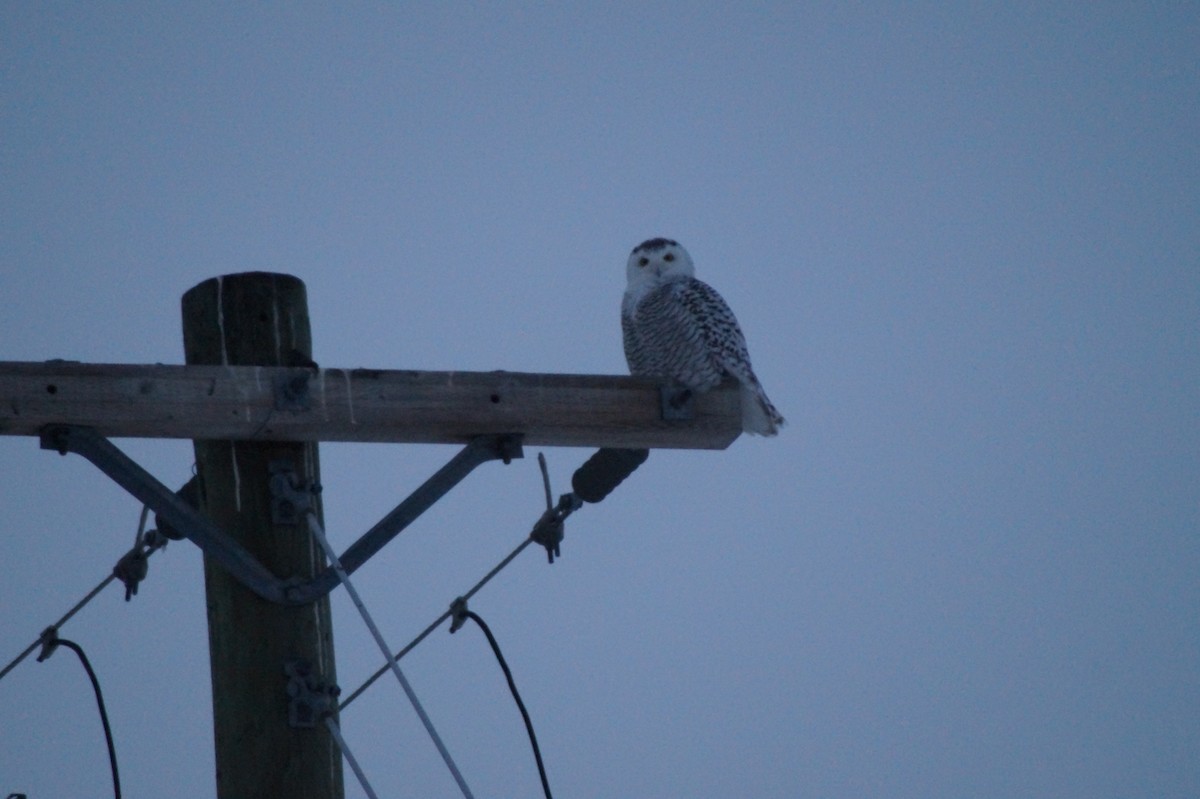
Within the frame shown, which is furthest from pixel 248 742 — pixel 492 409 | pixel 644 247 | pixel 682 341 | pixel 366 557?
pixel 644 247

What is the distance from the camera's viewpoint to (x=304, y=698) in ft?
10.5

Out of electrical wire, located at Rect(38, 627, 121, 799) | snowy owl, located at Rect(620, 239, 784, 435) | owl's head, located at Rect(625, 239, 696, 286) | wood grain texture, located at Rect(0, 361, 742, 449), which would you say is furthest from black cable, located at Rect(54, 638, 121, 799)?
owl's head, located at Rect(625, 239, 696, 286)

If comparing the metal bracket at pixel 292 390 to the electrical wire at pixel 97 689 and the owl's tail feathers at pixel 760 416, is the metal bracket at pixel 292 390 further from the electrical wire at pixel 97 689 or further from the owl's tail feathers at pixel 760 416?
the owl's tail feathers at pixel 760 416

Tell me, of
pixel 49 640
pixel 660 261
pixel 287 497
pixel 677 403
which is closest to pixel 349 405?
pixel 287 497

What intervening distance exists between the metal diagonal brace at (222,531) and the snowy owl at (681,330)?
203 cm

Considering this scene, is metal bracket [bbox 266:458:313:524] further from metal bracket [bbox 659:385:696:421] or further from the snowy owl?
the snowy owl

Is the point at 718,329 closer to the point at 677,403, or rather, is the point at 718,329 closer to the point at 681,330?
the point at 681,330

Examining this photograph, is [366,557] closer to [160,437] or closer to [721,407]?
[160,437]

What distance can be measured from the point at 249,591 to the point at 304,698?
0.29 m

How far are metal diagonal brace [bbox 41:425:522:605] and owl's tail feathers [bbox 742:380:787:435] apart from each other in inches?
84.4

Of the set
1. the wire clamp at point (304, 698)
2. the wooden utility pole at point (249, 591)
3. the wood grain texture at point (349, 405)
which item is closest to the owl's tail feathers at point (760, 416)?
the wood grain texture at point (349, 405)

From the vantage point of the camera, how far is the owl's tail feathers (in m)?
5.42

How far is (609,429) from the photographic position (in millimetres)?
3615

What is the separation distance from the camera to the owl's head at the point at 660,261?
717cm
